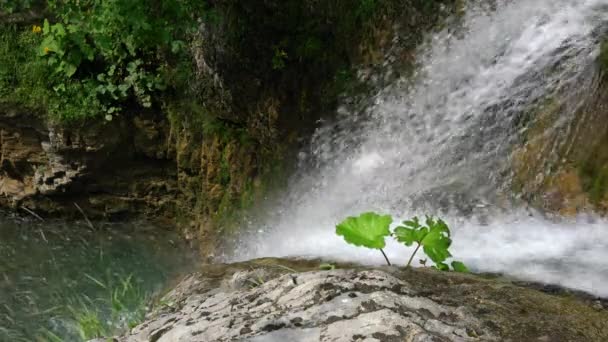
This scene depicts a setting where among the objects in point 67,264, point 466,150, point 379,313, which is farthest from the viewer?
point 67,264

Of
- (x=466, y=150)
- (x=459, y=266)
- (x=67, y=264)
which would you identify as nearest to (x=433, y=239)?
(x=459, y=266)

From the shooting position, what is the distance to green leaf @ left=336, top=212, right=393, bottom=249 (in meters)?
2.23

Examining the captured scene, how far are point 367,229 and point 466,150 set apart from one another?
74.1 inches

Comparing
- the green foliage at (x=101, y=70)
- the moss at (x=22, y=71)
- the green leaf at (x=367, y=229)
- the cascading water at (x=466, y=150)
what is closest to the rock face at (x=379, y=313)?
the green leaf at (x=367, y=229)

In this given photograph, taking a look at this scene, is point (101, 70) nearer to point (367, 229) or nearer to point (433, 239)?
point (367, 229)

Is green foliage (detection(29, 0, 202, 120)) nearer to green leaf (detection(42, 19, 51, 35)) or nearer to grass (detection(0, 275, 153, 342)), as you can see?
green leaf (detection(42, 19, 51, 35))

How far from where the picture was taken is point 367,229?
2275 millimetres

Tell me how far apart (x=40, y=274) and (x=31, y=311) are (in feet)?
3.31

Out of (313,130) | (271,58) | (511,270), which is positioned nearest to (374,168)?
(313,130)

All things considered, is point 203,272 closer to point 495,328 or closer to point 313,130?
point 495,328

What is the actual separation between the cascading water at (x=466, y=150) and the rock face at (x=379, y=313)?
73 centimetres

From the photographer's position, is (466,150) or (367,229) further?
(466,150)

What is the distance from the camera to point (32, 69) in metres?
6.21

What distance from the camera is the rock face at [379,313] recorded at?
1551mm
